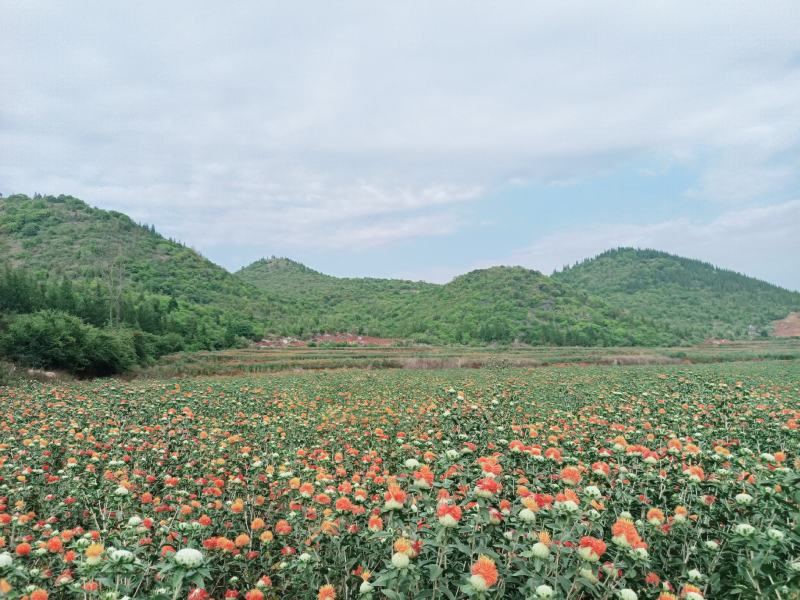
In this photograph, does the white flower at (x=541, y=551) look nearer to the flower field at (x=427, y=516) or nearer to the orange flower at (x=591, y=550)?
the flower field at (x=427, y=516)

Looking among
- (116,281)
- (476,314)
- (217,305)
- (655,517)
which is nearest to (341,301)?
(476,314)

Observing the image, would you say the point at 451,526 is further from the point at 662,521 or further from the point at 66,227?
the point at 66,227

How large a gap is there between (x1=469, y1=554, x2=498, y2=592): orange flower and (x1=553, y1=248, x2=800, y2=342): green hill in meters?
116

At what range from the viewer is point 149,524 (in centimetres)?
367

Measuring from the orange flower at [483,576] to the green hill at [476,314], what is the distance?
7596cm

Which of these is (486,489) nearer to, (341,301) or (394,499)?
(394,499)

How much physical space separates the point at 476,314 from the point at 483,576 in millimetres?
91913

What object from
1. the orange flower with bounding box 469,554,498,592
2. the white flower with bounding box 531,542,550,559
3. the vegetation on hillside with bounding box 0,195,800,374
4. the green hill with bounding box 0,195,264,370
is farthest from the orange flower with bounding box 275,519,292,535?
the green hill with bounding box 0,195,264,370

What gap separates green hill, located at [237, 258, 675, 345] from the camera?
8219cm

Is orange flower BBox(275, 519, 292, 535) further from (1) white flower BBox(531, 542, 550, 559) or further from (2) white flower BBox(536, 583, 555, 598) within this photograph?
(2) white flower BBox(536, 583, 555, 598)

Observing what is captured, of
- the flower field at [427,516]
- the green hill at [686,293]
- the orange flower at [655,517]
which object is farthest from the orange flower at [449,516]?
the green hill at [686,293]

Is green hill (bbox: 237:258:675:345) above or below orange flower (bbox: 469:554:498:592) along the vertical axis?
above

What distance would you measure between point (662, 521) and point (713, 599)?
50 cm

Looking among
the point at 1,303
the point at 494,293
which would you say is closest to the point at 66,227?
the point at 1,303
